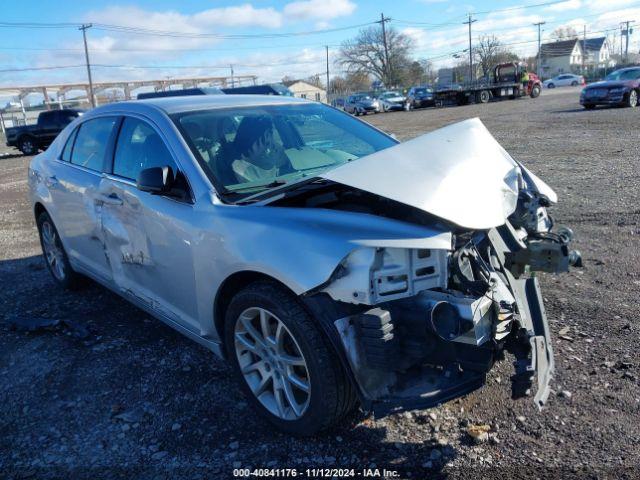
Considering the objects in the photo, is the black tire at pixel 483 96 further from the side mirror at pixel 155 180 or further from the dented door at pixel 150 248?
the side mirror at pixel 155 180

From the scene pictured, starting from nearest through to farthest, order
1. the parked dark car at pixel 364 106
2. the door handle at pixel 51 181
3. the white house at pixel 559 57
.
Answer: the door handle at pixel 51 181, the parked dark car at pixel 364 106, the white house at pixel 559 57

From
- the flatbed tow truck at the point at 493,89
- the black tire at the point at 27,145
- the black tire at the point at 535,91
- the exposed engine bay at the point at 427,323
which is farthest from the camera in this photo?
the black tire at the point at 535,91

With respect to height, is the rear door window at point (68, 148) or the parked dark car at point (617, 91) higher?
the parked dark car at point (617, 91)

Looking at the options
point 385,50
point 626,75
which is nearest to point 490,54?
point 385,50

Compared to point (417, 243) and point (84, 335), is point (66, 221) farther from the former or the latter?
point (417, 243)

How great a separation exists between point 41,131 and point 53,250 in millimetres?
21495

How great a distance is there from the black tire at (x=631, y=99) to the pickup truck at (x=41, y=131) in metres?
23.2

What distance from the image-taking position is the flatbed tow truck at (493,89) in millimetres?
37500

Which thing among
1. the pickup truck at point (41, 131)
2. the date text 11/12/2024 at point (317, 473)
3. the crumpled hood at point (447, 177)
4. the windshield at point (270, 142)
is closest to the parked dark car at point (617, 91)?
the windshield at point (270, 142)

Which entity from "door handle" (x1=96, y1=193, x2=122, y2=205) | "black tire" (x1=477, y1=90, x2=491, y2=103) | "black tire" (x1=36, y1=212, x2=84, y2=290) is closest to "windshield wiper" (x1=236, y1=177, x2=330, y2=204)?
"door handle" (x1=96, y1=193, x2=122, y2=205)

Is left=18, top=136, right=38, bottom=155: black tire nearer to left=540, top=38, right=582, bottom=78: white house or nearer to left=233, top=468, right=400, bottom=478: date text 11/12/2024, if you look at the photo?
left=233, top=468, right=400, bottom=478: date text 11/12/2024

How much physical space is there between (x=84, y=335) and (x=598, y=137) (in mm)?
13364

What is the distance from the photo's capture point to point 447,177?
2.74 m

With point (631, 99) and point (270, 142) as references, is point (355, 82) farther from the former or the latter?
point (270, 142)
